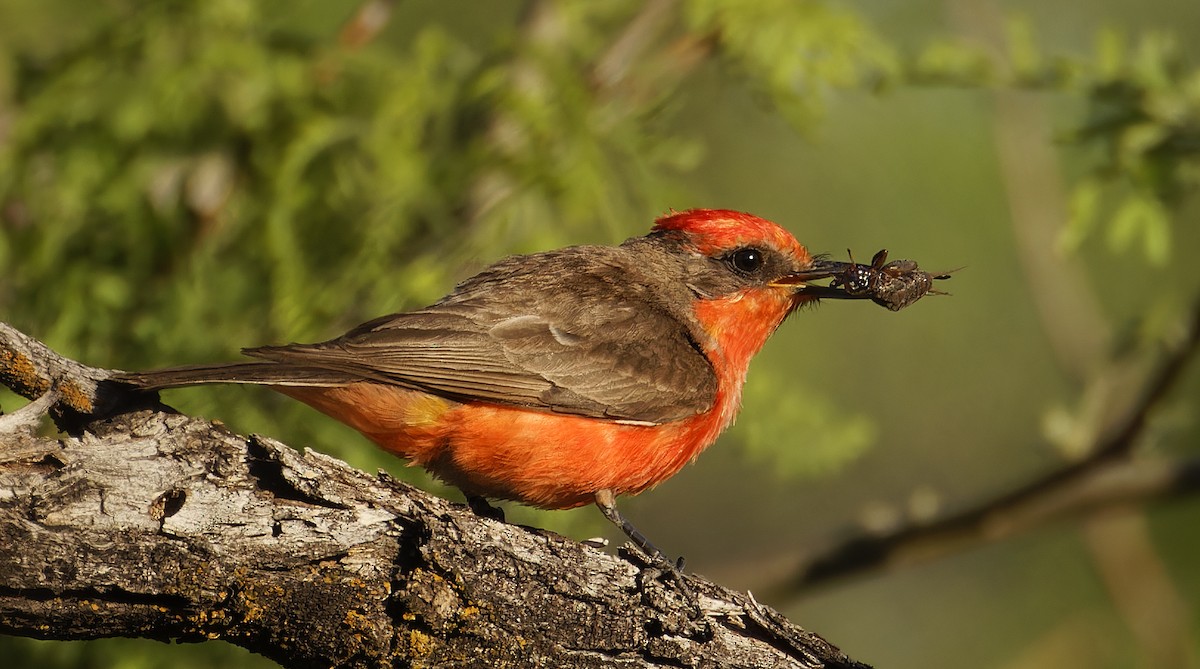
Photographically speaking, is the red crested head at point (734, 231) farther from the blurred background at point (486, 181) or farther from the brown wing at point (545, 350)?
the brown wing at point (545, 350)

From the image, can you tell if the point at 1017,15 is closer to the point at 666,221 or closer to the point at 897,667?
the point at 666,221

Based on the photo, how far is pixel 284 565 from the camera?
3398mm

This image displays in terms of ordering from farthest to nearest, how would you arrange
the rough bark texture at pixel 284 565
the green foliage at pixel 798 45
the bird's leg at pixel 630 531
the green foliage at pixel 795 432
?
the green foliage at pixel 795 432
the green foliage at pixel 798 45
the bird's leg at pixel 630 531
the rough bark texture at pixel 284 565

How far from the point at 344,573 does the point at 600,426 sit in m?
Result: 1.86

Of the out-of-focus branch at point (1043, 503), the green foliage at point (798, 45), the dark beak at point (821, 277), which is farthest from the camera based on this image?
the out-of-focus branch at point (1043, 503)

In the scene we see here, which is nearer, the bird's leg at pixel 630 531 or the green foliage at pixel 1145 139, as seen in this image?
the bird's leg at pixel 630 531

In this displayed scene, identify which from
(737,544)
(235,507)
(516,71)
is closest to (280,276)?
(516,71)

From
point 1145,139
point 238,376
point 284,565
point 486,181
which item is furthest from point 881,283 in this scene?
point 284,565

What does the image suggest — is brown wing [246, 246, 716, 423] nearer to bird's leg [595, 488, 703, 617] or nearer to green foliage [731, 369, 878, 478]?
bird's leg [595, 488, 703, 617]

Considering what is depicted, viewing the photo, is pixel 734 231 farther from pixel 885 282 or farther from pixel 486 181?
pixel 486 181

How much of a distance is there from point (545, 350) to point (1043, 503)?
2706mm

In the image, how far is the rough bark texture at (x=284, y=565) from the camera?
3.19 metres

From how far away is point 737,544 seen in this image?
11.5 m

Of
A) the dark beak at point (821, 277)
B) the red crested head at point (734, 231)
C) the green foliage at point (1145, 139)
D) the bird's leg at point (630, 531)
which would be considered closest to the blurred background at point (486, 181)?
the green foliage at point (1145, 139)
